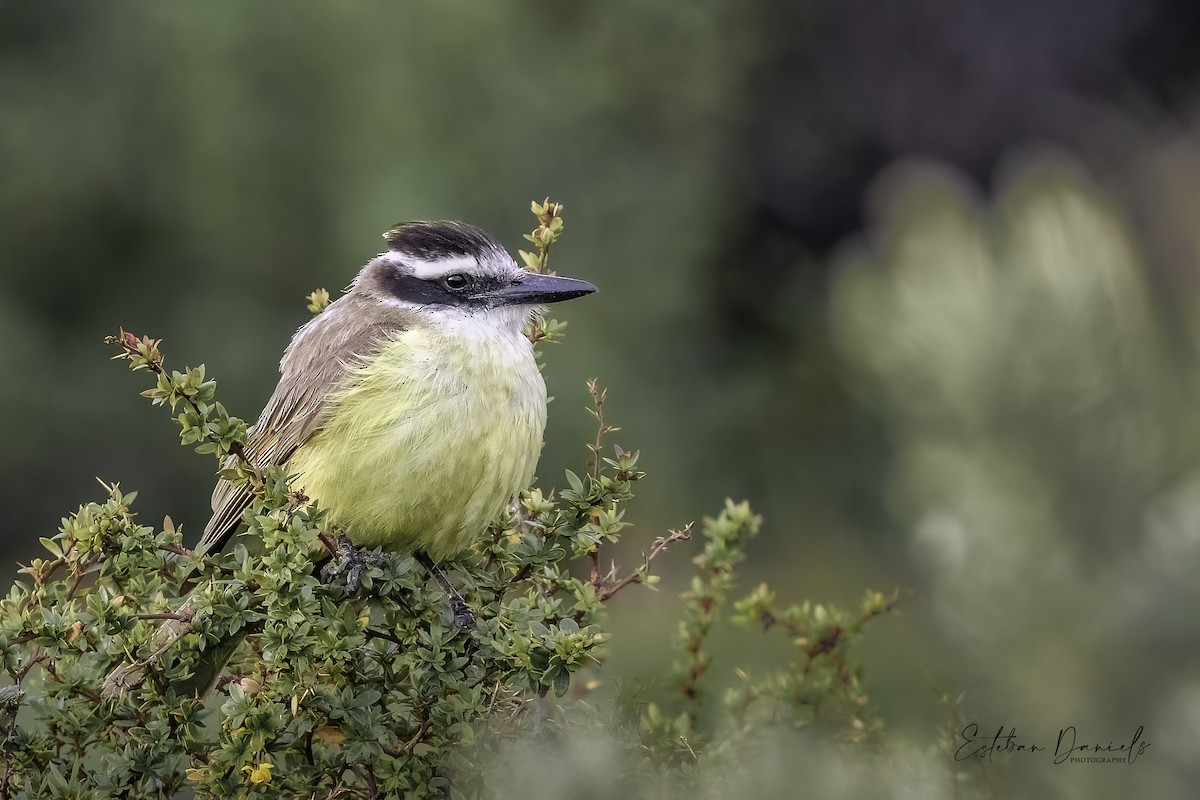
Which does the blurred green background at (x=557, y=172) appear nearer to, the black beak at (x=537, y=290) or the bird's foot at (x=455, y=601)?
the black beak at (x=537, y=290)

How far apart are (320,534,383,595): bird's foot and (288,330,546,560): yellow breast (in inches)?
17.5

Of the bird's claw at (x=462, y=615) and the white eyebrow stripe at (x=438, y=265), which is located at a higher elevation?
the white eyebrow stripe at (x=438, y=265)

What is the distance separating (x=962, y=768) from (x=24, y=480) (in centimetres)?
1043

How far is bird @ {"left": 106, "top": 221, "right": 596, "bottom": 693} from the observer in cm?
372

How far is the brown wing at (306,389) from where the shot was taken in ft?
13.1

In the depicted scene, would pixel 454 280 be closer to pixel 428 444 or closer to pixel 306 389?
pixel 306 389

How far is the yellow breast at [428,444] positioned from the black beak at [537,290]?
0.64 feet

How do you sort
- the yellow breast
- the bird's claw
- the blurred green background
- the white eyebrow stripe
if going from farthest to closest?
the blurred green background
the white eyebrow stripe
the yellow breast
the bird's claw

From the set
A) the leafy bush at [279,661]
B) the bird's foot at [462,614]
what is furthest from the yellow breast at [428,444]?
the leafy bush at [279,661]

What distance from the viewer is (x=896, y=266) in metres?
2.45

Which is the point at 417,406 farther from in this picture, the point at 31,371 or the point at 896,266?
the point at 31,371
